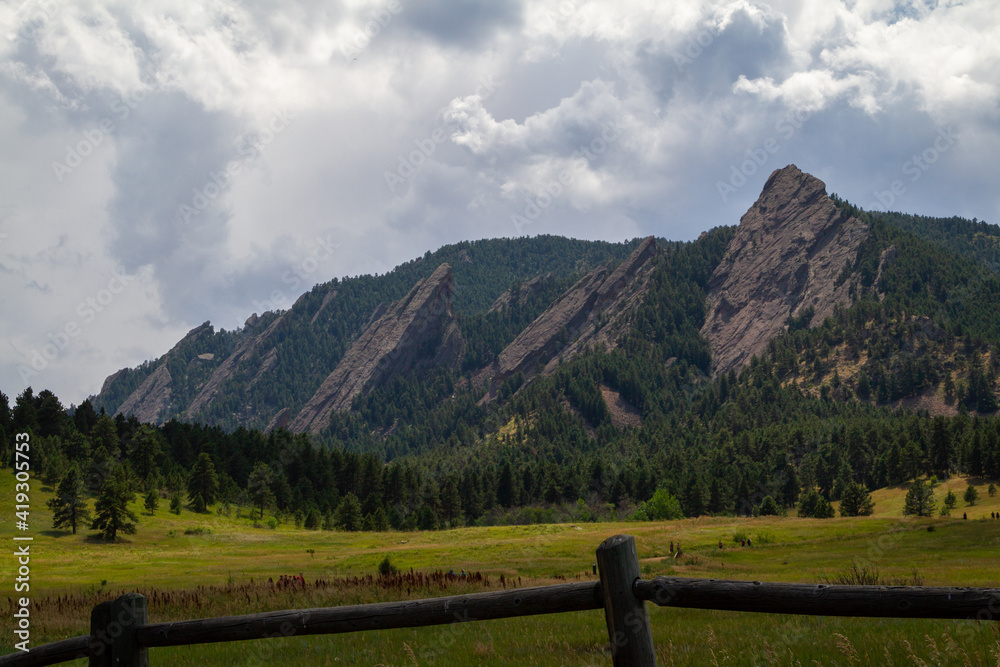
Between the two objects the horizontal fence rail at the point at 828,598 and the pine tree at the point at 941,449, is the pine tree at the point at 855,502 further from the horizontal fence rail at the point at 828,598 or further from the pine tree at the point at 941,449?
the horizontal fence rail at the point at 828,598

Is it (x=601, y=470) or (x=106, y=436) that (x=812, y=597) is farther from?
(x=601, y=470)

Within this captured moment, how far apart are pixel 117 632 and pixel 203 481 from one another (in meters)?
117

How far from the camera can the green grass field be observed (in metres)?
Result: 9.48

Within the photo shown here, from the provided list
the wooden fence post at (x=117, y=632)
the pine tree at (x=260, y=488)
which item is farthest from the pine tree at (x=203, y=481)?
the wooden fence post at (x=117, y=632)

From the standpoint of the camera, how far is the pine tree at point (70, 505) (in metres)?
76.6

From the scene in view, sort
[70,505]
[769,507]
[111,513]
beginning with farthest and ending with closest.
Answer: [769,507]
[70,505]
[111,513]

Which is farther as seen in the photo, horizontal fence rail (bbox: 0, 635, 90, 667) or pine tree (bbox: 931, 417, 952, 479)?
pine tree (bbox: 931, 417, 952, 479)

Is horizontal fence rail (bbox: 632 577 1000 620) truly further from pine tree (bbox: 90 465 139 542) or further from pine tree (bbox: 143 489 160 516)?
pine tree (bbox: 143 489 160 516)

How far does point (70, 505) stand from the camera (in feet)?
251

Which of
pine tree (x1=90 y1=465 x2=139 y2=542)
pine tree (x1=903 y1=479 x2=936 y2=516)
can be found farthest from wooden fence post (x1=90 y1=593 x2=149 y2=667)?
pine tree (x1=903 y1=479 x2=936 y2=516)

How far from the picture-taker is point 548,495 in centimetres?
14950

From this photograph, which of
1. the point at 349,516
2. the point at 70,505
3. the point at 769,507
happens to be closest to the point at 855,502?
the point at 769,507

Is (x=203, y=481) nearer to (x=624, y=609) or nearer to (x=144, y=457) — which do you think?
(x=144, y=457)

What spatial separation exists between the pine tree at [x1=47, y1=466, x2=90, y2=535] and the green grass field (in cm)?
201
